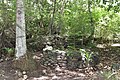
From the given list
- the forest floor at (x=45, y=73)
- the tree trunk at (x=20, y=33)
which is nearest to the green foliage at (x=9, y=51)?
the forest floor at (x=45, y=73)

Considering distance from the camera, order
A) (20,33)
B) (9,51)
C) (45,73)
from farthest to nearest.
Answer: (9,51)
(20,33)
(45,73)

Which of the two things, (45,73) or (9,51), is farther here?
(9,51)

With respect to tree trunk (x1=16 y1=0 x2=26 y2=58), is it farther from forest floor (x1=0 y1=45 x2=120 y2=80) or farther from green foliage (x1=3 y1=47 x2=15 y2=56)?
green foliage (x1=3 y1=47 x2=15 y2=56)

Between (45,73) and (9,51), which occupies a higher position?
(9,51)

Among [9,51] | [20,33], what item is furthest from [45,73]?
[9,51]

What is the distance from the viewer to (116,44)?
9.38 metres

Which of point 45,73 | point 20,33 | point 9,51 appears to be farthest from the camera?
point 9,51

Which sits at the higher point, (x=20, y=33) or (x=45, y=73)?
(x=20, y=33)

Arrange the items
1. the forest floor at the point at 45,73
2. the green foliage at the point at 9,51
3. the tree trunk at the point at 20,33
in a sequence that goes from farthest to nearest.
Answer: the green foliage at the point at 9,51
the tree trunk at the point at 20,33
the forest floor at the point at 45,73

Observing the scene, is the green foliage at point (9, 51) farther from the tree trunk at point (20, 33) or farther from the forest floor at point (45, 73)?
the tree trunk at point (20, 33)

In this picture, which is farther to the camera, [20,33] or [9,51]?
[9,51]

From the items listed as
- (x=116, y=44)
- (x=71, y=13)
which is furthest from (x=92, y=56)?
(x=116, y=44)

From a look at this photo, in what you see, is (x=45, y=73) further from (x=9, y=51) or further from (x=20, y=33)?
(x=9, y=51)

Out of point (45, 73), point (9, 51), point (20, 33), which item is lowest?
point (45, 73)
